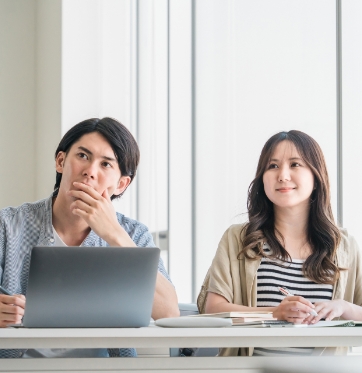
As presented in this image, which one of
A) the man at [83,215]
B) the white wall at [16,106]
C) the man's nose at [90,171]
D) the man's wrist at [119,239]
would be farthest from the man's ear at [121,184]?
the white wall at [16,106]

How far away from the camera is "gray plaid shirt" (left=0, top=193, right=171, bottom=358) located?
1895 millimetres

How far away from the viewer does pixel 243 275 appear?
2121mm

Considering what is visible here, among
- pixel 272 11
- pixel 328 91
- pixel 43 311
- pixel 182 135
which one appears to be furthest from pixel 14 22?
pixel 43 311

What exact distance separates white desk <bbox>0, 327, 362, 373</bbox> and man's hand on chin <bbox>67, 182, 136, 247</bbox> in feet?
2.03

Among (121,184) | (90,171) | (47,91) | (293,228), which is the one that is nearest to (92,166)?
(90,171)

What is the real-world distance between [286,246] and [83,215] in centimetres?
68

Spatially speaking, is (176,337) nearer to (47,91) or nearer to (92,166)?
(92,166)

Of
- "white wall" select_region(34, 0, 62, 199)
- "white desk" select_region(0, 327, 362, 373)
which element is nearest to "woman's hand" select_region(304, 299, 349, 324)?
"white desk" select_region(0, 327, 362, 373)

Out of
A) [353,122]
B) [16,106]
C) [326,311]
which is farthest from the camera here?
[16,106]

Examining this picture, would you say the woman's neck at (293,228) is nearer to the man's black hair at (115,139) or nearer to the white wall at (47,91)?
the man's black hair at (115,139)

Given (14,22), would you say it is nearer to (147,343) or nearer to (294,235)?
(294,235)

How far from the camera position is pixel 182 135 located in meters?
3.64

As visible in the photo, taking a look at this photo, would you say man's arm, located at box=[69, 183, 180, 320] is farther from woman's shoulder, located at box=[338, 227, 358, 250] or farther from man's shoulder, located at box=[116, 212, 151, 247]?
woman's shoulder, located at box=[338, 227, 358, 250]

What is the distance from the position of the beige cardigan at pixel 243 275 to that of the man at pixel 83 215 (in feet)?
0.60
